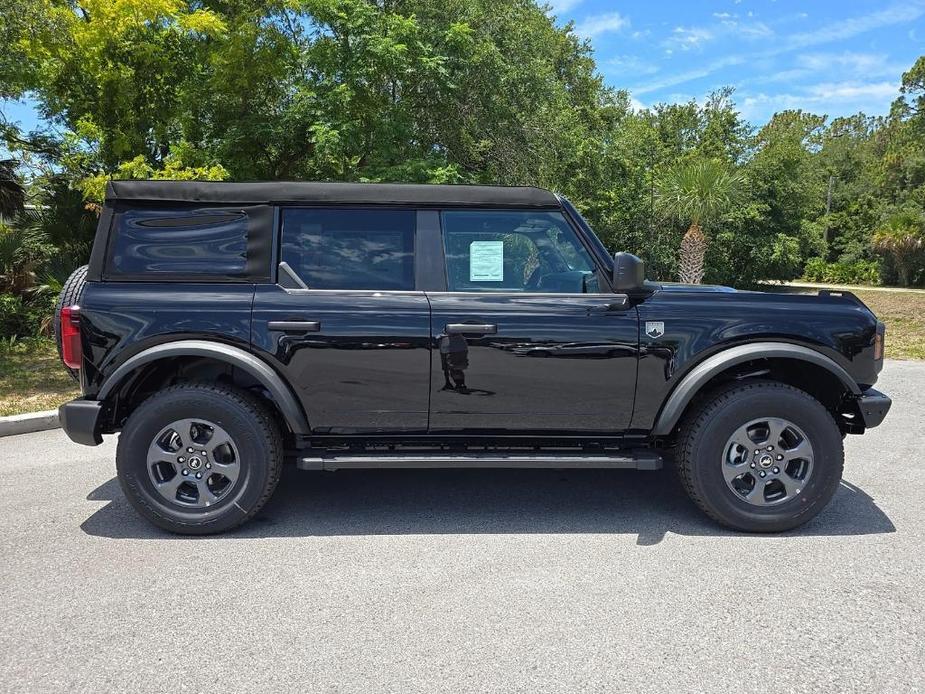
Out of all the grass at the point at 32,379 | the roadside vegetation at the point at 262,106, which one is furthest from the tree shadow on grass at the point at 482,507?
the roadside vegetation at the point at 262,106

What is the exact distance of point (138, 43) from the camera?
11.6 metres

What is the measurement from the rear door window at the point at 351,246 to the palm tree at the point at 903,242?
33357mm

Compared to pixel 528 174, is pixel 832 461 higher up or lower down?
lower down

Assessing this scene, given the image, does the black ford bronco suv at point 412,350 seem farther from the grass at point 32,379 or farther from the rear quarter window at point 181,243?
the grass at point 32,379

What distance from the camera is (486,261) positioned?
12.7ft

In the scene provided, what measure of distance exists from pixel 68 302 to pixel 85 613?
5.70ft

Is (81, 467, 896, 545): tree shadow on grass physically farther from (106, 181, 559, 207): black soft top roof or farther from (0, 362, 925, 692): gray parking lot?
(106, 181, 559, 207): black soft top roof

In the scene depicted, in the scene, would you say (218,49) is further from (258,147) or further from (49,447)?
(49,447)

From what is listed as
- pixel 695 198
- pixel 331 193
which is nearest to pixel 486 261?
pixel 331 193

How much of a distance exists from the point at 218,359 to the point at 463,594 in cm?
176

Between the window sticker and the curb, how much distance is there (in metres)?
4.47

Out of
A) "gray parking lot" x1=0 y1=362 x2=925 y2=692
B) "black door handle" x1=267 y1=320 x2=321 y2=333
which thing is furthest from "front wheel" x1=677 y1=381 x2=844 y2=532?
"black door handle" x1=267 y1=320 x2=321 y2=333

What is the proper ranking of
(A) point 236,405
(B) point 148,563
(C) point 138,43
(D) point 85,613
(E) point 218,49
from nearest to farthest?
(D) point 85,613
(B) point 148,563
(A) point 236,405
(C) point 138,43
(E) point 218,49

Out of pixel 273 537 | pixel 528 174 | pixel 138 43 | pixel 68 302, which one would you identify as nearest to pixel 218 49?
pixel 138 43
